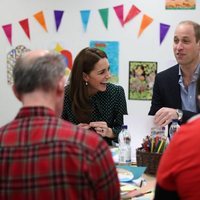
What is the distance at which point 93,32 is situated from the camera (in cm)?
362

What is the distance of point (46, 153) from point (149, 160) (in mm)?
1015

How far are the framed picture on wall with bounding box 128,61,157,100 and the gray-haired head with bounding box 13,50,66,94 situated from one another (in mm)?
2339

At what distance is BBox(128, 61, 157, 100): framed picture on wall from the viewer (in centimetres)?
351

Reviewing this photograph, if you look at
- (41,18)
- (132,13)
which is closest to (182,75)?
(132,13)

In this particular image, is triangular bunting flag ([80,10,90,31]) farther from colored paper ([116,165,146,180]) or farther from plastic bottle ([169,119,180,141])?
colored paper ([116,165,146,180])

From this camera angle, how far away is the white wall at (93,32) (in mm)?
3441

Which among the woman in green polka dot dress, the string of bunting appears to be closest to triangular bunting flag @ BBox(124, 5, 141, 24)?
the string of bunting

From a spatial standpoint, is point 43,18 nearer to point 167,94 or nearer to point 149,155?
point 167,94

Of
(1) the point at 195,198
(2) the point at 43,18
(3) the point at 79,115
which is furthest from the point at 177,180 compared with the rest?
(2) the point at 43,18

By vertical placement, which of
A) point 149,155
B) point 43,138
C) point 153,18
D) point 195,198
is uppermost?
point 153,18

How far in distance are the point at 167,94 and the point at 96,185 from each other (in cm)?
168

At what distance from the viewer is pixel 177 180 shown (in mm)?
1118

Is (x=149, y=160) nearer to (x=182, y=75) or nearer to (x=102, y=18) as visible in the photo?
(x=182, y=75)

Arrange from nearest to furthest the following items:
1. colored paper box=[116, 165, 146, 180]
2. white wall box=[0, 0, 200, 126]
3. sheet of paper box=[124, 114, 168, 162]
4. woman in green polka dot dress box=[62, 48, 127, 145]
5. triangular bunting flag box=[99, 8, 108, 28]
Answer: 1. colored paper box=[116, 165, 146, 180]
2. sheet of paper box=[124, 114, 168, 162]
3. woman in green polka dot dress box=[62, 48, 127, 145]
4. white wall box=[0, 0, 200, 126]
5. triangular bunting flag box=[99, 8, 108, 28]
